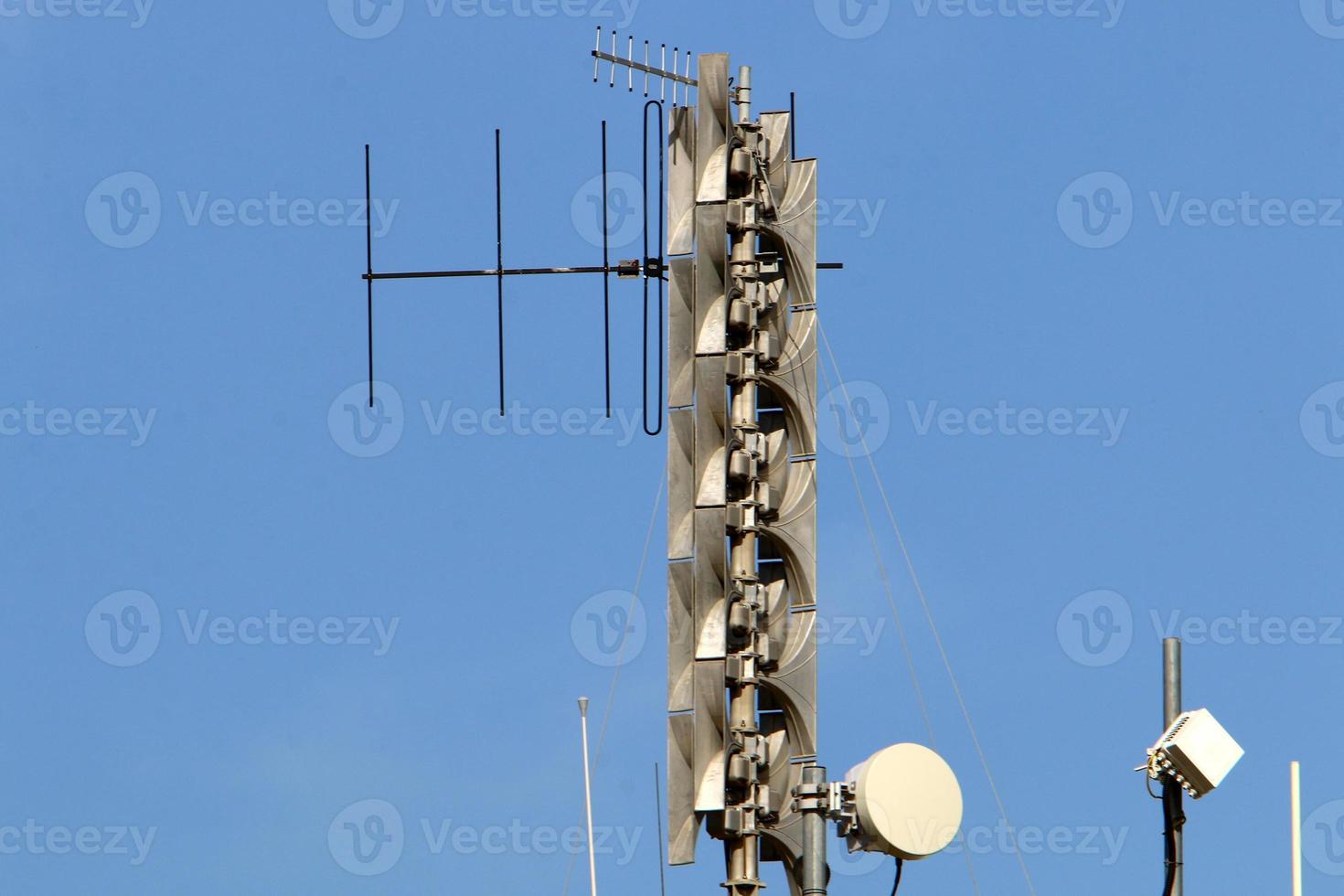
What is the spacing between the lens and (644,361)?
37.1m

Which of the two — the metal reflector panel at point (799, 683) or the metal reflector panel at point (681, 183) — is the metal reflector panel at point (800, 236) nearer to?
the metal reflector panel at point (681, 183)

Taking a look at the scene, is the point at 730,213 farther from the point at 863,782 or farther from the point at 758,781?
the point at 863,782

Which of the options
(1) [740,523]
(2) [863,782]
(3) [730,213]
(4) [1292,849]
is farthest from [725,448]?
(4) [1292,849]

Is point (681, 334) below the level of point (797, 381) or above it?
above

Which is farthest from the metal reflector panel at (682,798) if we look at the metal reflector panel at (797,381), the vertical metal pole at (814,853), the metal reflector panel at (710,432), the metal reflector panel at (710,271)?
the vertical metal pole at (814,853)

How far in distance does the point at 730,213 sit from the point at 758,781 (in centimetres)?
783

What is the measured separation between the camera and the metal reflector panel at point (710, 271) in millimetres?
35688

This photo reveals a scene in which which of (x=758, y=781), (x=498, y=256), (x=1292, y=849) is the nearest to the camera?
(x=1292, y=849)

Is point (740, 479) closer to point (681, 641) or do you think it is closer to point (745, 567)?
point (745, 567)

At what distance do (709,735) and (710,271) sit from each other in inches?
252

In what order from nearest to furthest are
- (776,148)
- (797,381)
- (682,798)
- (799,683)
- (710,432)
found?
(682,798)
(799,683)
(710,432)
(797,381)
(776,148)

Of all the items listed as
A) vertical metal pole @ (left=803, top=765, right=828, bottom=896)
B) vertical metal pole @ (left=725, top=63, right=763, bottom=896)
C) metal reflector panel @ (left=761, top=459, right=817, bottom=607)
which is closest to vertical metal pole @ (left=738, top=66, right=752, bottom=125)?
vertical metal pole @ (left=725, top=63, right=763, bottom=896)

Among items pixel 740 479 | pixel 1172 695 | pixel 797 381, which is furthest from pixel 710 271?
pixel 1172 695

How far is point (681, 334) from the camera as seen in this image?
1414 inches
